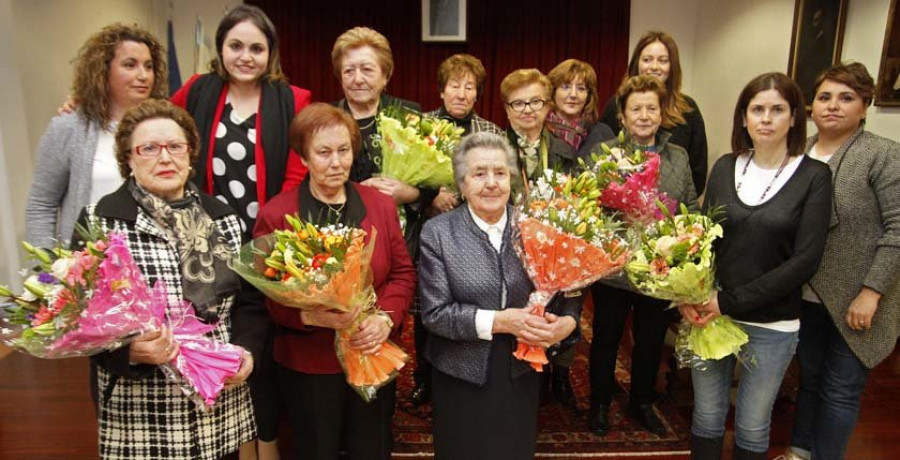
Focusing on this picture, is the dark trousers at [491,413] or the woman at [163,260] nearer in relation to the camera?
the woman at [163,260]

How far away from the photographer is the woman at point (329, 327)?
1.95m

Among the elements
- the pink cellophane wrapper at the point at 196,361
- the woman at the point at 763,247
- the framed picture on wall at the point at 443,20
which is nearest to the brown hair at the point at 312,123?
the pink cellophane wrapper at the point at 196,361

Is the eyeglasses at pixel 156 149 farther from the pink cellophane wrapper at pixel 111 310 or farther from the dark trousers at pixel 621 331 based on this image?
the dark trousers at pixel 621 331

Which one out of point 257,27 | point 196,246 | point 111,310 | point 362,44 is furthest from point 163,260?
point 362,44

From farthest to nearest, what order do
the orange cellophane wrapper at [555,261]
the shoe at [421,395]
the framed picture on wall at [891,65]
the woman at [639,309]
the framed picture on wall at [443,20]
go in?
1. the framed picture on wall at [443,20]
2. the framed picture on wall at [891,65]
3. the shoe at [421,395]
4. the woman at [639,309]
5. the orange cellophane wrapper at [555,261]

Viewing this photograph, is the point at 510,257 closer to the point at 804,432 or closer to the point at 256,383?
the point at 256,383

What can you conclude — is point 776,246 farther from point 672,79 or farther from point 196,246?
point 196,246

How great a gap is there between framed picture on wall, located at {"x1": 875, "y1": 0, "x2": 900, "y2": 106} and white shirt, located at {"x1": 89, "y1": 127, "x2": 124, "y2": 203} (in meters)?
4.69

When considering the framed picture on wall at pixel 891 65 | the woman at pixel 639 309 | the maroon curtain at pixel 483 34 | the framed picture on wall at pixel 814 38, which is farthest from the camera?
the maroon curtain at pixel 483 34

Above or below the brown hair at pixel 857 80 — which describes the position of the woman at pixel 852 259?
below

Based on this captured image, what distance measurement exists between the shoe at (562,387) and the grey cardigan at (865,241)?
56.3 inches

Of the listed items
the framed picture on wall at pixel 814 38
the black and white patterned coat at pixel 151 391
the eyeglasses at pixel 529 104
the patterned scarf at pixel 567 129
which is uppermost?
the framed picture on wall at pixel 814 38

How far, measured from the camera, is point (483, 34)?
7.50 metres

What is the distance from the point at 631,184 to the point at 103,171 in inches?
76.5
